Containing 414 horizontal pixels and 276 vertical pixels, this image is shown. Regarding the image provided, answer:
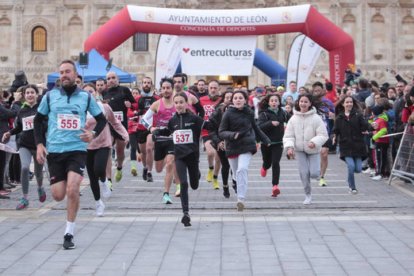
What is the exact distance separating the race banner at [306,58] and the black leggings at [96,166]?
2094cm

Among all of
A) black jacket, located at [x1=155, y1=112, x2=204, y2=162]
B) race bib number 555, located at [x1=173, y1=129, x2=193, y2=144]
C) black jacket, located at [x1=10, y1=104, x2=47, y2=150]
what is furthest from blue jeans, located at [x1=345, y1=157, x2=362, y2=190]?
black jacket, located at [x1=10, y1=104, x2=47, y2=150]

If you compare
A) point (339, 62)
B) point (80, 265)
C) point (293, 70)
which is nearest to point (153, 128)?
point (80, 265)

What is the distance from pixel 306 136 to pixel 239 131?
1473 millimetres

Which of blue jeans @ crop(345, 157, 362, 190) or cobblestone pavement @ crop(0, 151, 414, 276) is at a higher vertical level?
blue jeans @ crop(345, 157, 362, 190)

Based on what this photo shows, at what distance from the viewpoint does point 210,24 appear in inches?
1194

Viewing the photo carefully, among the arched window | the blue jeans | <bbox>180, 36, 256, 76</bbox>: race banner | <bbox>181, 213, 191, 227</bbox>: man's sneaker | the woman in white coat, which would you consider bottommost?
<bbox>181, 213, 191, 227</bbox>: man's sneaker

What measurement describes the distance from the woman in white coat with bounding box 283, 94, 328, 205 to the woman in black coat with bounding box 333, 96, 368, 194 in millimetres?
1770

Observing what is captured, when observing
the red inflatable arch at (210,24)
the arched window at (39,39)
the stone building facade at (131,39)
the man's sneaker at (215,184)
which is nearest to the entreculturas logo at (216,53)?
the red inflatable arch at (210,24)

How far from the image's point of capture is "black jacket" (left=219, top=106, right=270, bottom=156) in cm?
1495

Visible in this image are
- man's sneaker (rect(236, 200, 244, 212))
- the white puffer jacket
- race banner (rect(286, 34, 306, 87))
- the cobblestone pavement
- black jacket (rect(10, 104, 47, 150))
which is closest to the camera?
the cobblestone pavement

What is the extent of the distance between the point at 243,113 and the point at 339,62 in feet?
54.8

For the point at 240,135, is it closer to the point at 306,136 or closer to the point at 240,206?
the point at 240,206

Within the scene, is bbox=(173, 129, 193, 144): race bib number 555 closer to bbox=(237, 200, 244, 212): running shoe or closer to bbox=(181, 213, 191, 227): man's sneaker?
bbox=(181, 213, 191, 227): man's sneaker

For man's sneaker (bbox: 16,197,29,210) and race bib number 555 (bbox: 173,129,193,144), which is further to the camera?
man's sneaker (bbox: 16,197,29,210)
